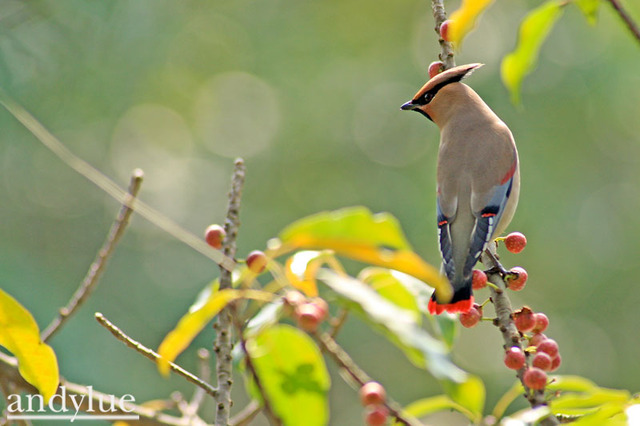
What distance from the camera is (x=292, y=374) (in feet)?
3.83

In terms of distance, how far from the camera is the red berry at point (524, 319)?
1478mm

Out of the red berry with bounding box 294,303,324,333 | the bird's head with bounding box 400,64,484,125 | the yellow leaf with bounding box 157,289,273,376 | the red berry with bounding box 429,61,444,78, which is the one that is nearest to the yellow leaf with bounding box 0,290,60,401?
the yellow leaf with bounding box 157,289,273,376

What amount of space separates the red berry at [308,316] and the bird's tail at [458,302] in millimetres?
432

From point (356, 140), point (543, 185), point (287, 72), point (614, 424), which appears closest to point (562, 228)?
point (543, 185)

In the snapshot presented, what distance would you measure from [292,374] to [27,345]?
0.37 m

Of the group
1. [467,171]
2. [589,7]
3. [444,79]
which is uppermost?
[444,79]

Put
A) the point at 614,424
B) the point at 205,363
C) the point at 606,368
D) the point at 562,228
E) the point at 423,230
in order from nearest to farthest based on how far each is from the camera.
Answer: the point at 614,424 < the point at 205,363 < the point at 423,230 < the point at 562,228 < the point at 606,368

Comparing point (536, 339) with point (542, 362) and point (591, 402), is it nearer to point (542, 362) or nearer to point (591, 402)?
point (542, 362)

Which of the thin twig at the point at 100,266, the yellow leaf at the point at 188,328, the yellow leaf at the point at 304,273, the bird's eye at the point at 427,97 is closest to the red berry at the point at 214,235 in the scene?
the thin twig at the point at 100,266

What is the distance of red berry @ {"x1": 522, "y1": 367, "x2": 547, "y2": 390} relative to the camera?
47.4 inches

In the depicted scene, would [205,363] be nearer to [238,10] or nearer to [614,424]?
[614,424]

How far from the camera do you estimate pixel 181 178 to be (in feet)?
29.5

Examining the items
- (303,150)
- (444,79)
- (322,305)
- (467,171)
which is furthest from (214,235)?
(303,150)

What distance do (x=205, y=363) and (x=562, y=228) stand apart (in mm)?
6013
